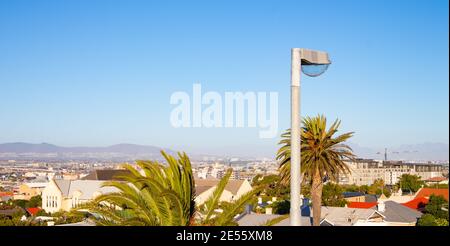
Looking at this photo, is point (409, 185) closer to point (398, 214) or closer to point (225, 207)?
point (398, 214)

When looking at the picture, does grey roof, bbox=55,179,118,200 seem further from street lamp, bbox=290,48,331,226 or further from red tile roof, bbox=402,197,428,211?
street lamp, bbox=290,48,331,226

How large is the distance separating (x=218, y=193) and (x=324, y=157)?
18.5m

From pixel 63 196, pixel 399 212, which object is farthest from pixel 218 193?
pixel 63 196

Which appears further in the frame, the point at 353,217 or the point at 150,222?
the point at 353,217

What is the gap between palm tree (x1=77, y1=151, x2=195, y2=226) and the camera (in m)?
11.5

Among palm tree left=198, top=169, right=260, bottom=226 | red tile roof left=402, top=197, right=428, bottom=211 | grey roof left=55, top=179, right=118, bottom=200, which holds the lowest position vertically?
red tile roof left=402, top=197, right=428, bottom=211

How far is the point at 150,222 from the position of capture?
39.3 ft

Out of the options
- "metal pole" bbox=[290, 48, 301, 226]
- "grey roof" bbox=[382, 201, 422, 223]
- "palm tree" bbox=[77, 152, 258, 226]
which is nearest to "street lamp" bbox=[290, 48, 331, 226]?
"metal pole" bbox=[290, 48, 301, 226]

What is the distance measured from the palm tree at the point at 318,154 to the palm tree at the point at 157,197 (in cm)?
1778

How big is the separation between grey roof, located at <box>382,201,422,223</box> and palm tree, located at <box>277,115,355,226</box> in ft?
57.7

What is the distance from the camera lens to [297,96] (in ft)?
15.6
